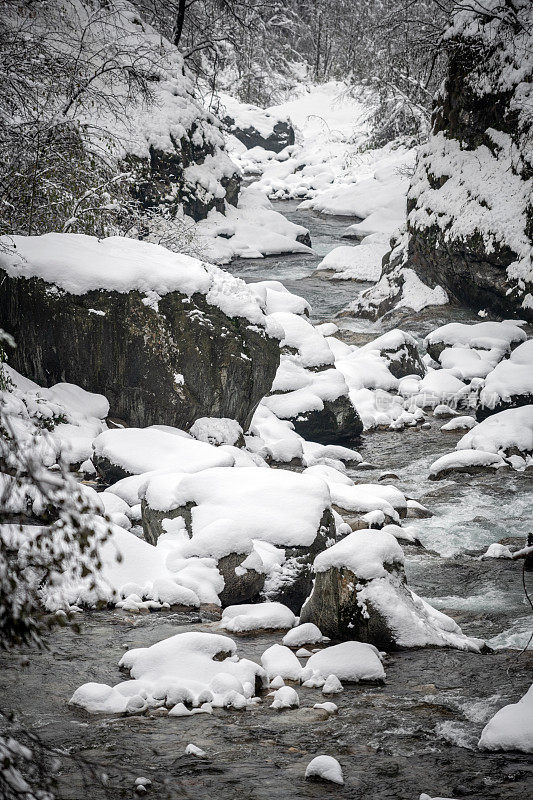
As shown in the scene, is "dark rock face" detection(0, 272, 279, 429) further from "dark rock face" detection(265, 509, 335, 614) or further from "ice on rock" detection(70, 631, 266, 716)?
"ice on rock" detection(70, 631, 266, 716)

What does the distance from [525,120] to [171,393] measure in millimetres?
12306

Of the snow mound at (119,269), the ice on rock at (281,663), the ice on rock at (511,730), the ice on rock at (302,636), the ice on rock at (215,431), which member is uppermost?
the snow mound at (119,269)

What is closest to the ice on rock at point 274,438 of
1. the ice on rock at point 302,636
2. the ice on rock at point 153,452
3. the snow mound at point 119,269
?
the snow mound at point 119,269

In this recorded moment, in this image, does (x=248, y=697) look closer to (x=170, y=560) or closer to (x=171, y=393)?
(x=170, y=560)

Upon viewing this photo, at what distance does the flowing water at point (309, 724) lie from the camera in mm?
3715

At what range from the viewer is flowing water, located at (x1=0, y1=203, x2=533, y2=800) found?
12.2 feet

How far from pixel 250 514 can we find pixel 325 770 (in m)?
3.56

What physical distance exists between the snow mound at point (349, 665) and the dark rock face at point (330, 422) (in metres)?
7.50

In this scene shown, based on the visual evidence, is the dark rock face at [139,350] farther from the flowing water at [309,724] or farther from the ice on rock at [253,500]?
the flowing water at [309,724]

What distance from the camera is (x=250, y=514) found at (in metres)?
7.20

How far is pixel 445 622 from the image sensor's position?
640cm

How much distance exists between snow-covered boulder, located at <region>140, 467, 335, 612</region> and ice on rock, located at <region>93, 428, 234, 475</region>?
805 millimetres

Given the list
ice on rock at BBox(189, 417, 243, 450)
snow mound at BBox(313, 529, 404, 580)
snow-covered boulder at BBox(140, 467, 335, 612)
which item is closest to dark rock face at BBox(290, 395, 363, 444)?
ice on rock at BBox(189, 417, 243, 450)

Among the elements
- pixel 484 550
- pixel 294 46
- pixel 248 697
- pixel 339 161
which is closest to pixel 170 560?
pixel 248 697
